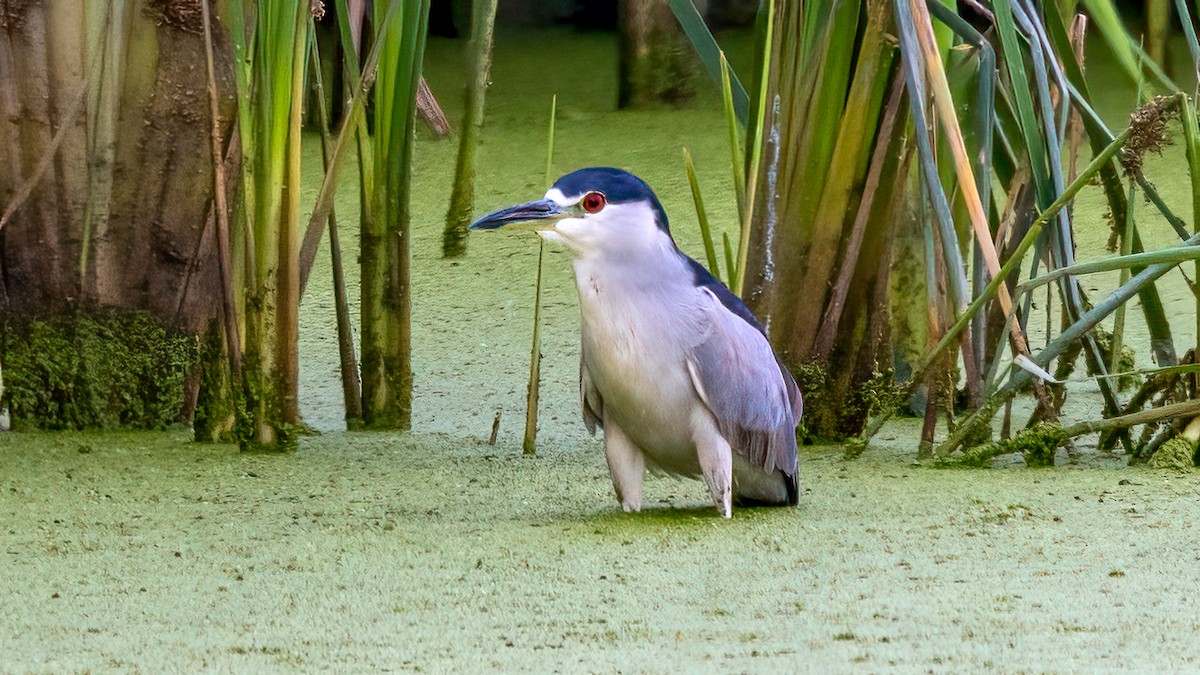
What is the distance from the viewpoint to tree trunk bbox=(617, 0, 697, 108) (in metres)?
4.61

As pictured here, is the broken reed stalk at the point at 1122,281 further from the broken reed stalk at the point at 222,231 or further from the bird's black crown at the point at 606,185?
the broken reed stalk at the point at 222,231

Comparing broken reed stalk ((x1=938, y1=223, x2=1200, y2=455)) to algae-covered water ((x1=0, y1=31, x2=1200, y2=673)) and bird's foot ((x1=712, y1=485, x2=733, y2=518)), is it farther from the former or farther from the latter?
bird's foot ((x1=712, y1=485, x2=733, y2=518))

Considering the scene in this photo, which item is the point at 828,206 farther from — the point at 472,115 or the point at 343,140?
the point at 343,140

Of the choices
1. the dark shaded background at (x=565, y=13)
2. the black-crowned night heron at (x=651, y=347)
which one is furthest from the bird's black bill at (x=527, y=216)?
the dark shaded background at (x=565, y=13)

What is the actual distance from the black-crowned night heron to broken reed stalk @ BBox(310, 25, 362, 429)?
60 centimetres

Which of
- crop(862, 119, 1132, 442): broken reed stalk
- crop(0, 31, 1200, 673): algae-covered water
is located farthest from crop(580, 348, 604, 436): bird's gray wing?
crop(862, 119, 1132, 442): broken reed stalk

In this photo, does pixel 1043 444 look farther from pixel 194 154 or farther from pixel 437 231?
pixel 437 231

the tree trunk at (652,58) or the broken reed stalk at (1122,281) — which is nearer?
the broken reed stalk at (1122,281)

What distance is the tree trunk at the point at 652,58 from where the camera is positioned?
4613 millimetres

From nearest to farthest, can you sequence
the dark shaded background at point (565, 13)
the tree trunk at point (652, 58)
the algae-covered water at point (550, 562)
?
the algae-covered water at point (550, 562), the tree trunk at point (652, 58), the dark shaded background at point (565, 13)

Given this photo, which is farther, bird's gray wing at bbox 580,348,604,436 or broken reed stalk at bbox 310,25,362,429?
broken reed stalk at bbox 310,25,362,429

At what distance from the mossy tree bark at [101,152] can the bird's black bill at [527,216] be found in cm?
80

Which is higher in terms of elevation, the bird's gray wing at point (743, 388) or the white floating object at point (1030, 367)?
the white floating object at point (1030, 367)

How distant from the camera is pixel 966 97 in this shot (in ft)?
8.79
